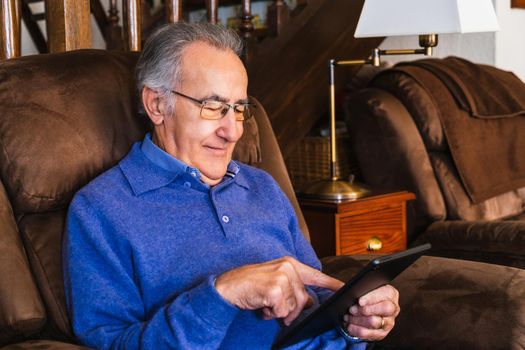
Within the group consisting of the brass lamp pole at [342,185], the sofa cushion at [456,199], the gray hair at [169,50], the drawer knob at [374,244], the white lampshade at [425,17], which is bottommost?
the drawer knob at [374,244]

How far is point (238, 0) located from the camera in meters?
4.17

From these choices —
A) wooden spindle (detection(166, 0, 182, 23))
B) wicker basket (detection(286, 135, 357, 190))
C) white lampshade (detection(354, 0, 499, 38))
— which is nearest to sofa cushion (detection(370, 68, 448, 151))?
wicker basket (detection(286, 135, 357, 190))

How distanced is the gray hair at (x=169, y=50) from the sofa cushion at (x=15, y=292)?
0.36 m

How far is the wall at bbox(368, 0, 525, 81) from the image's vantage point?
3471 mm

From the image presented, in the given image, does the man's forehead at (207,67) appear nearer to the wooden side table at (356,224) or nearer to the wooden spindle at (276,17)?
the wooden side table at (356,224)

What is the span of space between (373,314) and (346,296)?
169 mm

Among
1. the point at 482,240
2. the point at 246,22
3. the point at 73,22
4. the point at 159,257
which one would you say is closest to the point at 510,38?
the point at 246,22

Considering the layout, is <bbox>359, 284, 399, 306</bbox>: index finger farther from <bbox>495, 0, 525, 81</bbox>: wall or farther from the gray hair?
<bbox>495, 0, 525, 81</bbox>: wall

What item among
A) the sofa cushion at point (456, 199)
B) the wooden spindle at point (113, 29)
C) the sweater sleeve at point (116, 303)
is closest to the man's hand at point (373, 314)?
the sweater sleeve at point (116, 303)

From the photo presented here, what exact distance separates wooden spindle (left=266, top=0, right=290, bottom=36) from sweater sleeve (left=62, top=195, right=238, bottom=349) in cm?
184

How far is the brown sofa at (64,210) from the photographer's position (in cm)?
143

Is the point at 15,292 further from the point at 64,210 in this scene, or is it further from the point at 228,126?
the point at 228,126

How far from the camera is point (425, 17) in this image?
7.05ft

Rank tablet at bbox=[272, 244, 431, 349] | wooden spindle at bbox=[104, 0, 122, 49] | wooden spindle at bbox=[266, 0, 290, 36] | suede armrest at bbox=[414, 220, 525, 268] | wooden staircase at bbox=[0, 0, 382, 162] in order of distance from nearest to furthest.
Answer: tablet at bbox=[272, 244, 431, 349] → suede armrest at bbox=[414, 220, 525, 268] → wooden staircase at bbox=[0, 0, 382, 162] → wooden spindle at bbox=[266, 0, 290, 36] → wooden spindle at bbox=[104, 0, 122, 49]
